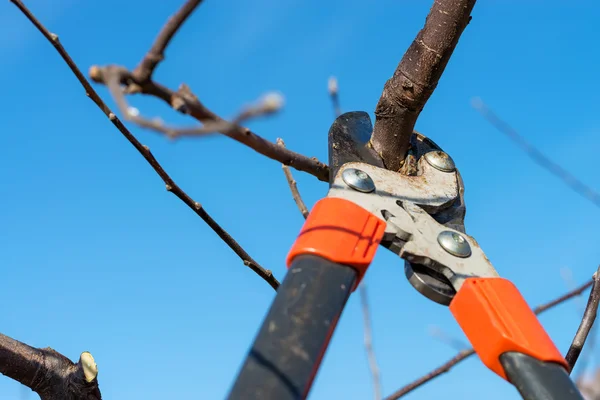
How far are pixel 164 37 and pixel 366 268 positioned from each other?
742 mm

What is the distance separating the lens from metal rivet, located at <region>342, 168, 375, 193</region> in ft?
5.47

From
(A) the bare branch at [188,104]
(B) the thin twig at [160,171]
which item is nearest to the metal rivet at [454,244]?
(A) the bare branch at [188,104]

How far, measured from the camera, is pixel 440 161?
6.38ft

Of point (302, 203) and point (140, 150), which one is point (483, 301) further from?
point (140, 150)

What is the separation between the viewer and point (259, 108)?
2.82ft

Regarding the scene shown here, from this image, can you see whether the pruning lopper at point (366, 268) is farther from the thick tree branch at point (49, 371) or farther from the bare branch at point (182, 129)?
the thick tree branch at point (49, 371)

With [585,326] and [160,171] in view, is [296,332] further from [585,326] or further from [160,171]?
[585,326]

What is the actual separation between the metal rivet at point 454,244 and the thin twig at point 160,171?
60 centimetres

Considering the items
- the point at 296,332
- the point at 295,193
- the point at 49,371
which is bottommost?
the point at 49,371

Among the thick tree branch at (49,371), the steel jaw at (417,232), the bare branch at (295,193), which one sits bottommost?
the thick tree branch at (49,371)

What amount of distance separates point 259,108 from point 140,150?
112cm

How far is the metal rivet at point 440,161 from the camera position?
193cm

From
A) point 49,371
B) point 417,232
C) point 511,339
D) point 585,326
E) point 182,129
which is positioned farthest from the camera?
point 585,326

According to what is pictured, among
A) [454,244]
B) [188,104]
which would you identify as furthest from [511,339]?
[188,104]
